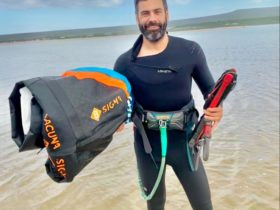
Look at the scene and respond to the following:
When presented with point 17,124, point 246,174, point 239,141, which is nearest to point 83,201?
point 246,174

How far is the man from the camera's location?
3.19m

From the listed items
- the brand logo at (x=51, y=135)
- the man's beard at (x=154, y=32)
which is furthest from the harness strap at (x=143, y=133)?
the brand logo at (x=51, y=135)

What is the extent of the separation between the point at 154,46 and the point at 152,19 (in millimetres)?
257

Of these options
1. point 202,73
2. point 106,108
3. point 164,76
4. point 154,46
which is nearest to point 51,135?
point 106,108

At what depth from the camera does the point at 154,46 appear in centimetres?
328

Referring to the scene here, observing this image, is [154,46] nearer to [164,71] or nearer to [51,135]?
[164,71]

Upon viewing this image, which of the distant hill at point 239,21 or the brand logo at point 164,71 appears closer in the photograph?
the brand logo at point 164,71

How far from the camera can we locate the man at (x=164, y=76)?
3.19 meters

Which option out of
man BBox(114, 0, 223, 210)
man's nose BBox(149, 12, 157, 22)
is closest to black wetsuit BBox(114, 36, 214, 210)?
man BBox(114, 0, 223, 210)

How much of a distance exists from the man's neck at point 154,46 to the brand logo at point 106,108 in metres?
0.63

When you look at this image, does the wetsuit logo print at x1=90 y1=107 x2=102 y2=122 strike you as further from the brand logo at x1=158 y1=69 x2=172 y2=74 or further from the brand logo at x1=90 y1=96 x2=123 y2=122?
the brand logo at x1=158 y1=69 x2=172 y2=74

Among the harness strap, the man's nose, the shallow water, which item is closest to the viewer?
the man's nose

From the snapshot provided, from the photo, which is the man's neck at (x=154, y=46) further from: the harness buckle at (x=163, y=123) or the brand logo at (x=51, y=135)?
the brand logo at (x=51, y=135)

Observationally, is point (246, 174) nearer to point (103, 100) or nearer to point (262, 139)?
point (262, 139)
